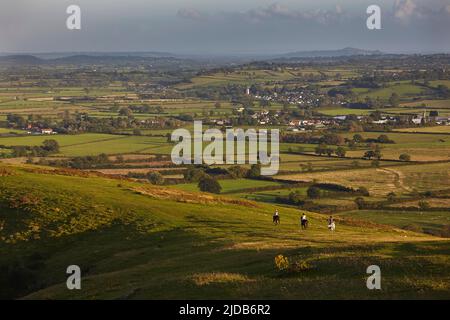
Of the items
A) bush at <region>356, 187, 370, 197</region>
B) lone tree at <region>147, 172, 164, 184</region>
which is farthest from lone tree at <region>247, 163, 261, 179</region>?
bush at <region>356, 187, 370, 197</region>

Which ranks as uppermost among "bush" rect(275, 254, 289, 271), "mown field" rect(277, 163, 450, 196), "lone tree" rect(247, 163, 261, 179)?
"bush" rect(275, 254, 289, 271)

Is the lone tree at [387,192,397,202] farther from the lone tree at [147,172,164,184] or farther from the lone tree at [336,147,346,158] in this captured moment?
the lone tree at [336,147,346,158]

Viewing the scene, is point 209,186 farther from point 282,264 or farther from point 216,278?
point 216,278

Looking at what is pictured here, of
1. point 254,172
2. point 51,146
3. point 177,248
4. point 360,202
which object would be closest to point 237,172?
point 254,172

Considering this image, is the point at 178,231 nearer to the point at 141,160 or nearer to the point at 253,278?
the point at 253,278

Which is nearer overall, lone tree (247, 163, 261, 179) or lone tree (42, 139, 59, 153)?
lone tree (247, 163, 261, 179)

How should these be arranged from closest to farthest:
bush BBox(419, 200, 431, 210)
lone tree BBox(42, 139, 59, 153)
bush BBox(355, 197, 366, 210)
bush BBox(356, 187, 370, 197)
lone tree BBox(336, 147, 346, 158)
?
bush BBox(419, 200, 431, 210), bush BBox(355, 197, 366, 210), bush BBox(356, 187, 370, 197), lone tree BBox(336, 147, 346, 158), lone tree BBox(42, 139, 59, 153)

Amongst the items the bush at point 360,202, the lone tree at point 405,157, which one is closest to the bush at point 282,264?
the bush at point 360,202

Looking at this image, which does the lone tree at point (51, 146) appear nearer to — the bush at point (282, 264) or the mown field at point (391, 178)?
the mown field at point (391, 178)
